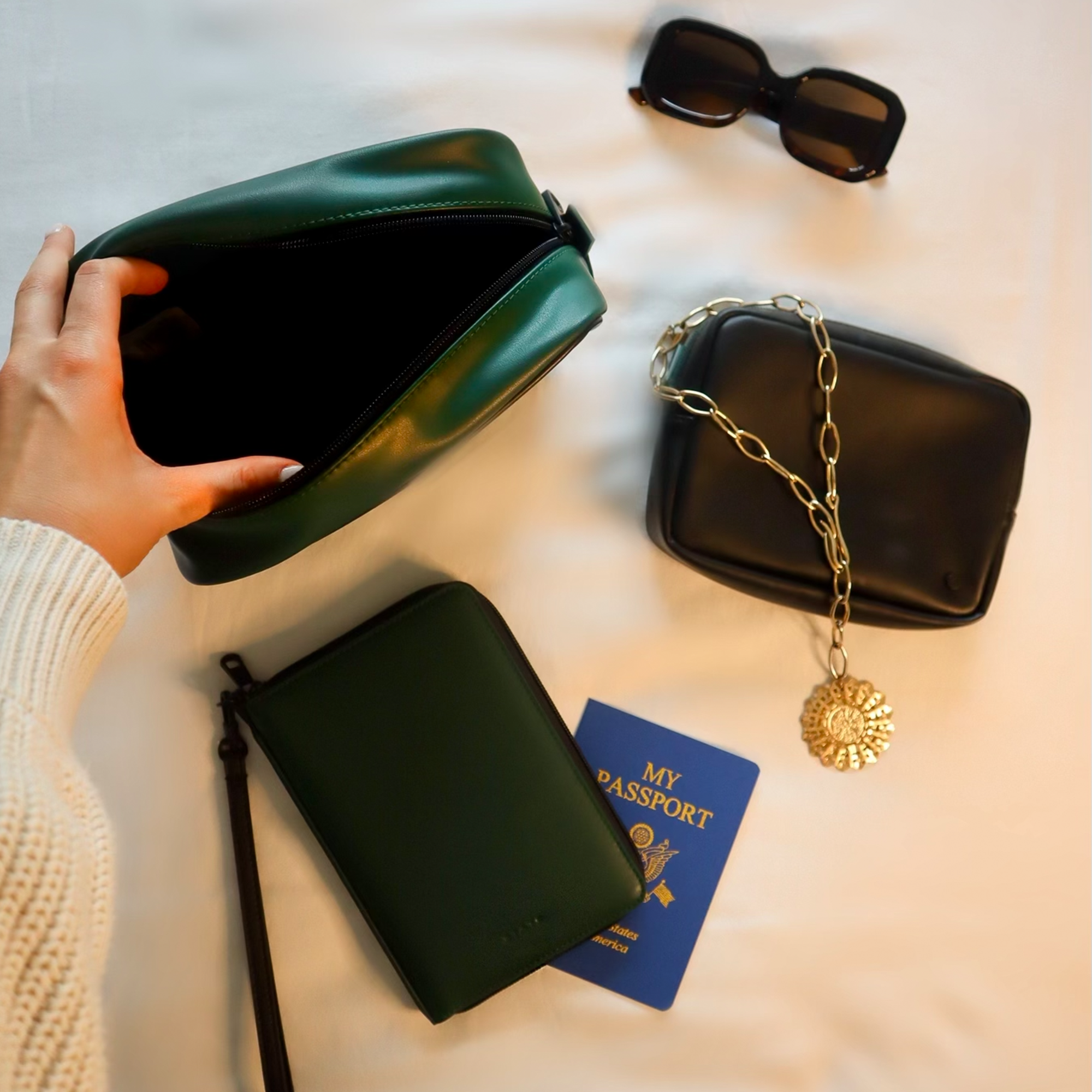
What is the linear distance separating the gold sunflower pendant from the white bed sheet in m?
0.02

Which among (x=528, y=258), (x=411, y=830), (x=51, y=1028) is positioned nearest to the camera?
(x=51, y=1028)

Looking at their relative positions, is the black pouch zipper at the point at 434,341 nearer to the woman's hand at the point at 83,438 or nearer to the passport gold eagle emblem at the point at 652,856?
the woman's hand at the point at 83,438

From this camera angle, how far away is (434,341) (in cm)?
52

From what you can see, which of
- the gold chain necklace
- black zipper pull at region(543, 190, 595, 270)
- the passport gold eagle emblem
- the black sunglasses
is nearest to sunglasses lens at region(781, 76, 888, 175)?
the black sunglasses

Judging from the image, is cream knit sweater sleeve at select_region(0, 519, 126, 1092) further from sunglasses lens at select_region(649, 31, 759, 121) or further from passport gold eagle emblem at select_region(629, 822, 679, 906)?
sunglasses lens at select_region(649, 31, 759, 121)

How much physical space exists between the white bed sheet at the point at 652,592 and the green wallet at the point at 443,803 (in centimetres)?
4

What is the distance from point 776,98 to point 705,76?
0.19 ft

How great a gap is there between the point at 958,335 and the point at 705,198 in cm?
23

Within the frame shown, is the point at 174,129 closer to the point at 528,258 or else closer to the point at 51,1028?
the point at 528,258

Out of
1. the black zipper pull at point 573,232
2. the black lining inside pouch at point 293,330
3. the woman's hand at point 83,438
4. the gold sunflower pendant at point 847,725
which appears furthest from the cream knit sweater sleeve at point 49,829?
the gold sunflower pendant at point 847,725

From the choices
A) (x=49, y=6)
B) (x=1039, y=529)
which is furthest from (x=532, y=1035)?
(x=49, y=6)

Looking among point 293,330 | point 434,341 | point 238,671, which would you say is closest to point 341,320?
point 293,330

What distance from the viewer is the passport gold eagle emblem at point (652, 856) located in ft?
2.23

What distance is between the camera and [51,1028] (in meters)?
0.42
